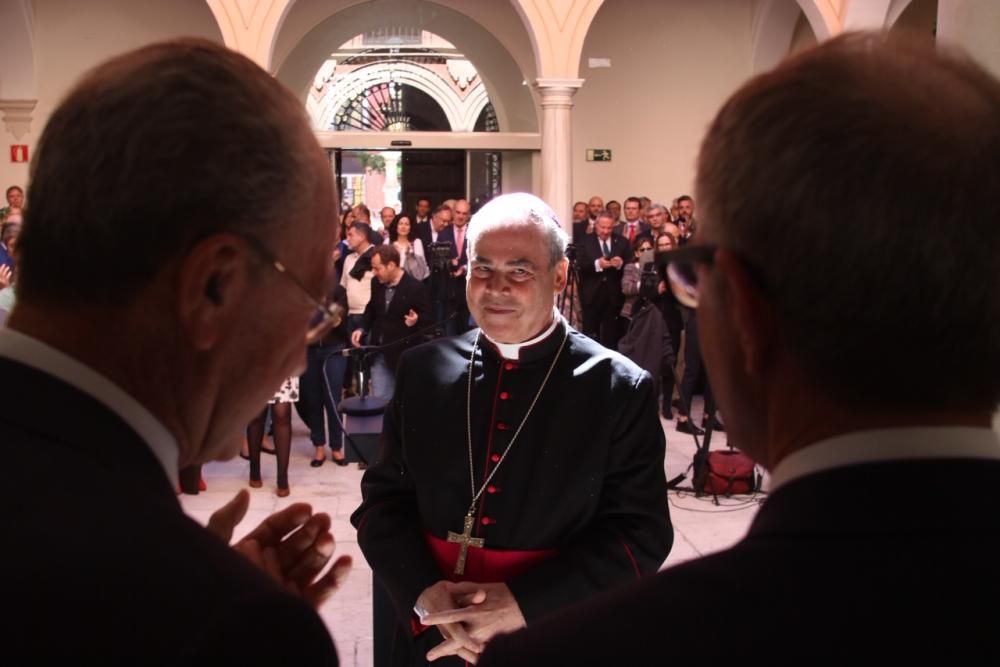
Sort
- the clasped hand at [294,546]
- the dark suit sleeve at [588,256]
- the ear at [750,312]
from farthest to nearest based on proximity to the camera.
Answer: the dark suit sleeve at [588,256] → the clasped hand at [294,546] → the ear at [750,312]

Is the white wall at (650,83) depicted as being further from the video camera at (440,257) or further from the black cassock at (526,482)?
the black cassock at (526,482)

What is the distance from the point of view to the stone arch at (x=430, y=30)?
16.5 m

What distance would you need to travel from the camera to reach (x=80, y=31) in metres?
15.5

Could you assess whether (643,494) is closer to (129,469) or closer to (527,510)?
(527,510)

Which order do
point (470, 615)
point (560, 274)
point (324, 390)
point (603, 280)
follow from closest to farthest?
point (470, 615), point (560, 274), point (324, 390), point (603, 280)

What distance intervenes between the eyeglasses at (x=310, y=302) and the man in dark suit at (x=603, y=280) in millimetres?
10148

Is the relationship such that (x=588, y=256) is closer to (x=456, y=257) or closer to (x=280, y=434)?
(x=456, y=257)

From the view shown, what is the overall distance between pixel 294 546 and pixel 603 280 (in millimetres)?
10227

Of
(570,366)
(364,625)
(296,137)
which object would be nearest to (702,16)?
(364,625)

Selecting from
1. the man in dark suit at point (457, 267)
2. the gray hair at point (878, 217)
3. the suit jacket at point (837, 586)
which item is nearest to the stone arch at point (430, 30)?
the man in dark suit at point (457, 267)

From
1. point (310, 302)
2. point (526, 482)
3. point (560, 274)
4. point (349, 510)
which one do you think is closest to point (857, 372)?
point (310, 302)

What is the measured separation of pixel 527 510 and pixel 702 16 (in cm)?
1564

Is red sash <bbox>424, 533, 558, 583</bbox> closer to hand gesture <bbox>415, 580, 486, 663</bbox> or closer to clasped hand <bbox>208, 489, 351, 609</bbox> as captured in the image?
hand gesture <bbox>415, 580, 486, 663</bbox>

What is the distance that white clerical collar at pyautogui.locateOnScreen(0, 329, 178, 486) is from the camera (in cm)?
108
